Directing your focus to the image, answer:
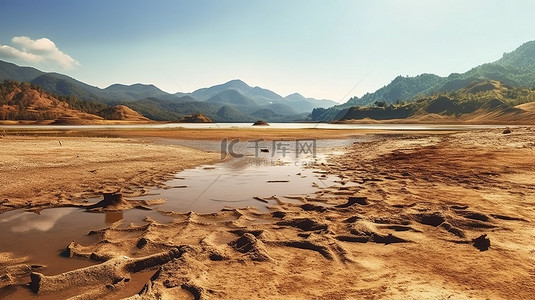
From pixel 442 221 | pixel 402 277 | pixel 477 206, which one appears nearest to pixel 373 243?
pixel 402 277

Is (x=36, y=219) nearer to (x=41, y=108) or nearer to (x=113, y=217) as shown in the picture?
(x=113, y=217)

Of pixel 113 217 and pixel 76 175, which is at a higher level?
pixel 76 175

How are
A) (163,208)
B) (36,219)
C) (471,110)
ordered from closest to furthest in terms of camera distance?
1. (36,219)
2. (163,208)
3. (471,110)

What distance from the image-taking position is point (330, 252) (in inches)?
233

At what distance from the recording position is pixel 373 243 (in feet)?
21.3

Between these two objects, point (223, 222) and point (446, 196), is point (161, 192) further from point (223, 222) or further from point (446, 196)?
point (446, 196)

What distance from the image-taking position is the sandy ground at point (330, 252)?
4527 mm

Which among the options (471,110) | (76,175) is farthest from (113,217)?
(471,110)

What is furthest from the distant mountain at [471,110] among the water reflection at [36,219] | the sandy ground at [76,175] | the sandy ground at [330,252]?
the water reflection at [36,219]

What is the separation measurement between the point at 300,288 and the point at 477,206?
23.6 ft
